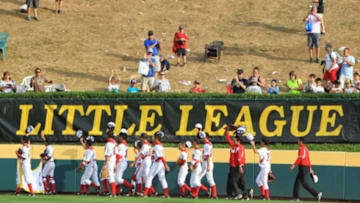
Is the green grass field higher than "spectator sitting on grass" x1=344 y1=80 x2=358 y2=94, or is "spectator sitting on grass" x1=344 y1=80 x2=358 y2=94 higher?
"spectator sitting on grass" x1=344 y1=80 x2=358 y2=94

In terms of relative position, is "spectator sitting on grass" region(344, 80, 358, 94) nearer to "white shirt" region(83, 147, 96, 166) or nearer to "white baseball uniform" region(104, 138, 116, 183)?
"white baseball uniform" region(104, 138, 116, 183)

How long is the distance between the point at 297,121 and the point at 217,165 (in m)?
2.87

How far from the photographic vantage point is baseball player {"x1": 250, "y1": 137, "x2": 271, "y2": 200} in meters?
26.2

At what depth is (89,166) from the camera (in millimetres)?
27250

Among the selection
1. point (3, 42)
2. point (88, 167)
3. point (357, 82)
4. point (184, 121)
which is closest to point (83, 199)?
point (88, 167)

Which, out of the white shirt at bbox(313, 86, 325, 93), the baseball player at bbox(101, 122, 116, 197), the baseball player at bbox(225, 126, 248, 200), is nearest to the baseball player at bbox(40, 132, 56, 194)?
the baseball player at bbox(101, 122, 116, 197)

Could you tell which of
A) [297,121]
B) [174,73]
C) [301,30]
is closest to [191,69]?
[174,73]

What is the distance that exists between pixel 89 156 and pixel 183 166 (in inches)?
109

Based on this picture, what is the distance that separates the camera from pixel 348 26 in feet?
134

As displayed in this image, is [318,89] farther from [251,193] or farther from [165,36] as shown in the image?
[165,36]

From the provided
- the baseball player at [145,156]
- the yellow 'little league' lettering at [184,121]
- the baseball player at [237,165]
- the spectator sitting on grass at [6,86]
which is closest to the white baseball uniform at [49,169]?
the baseball player at [145,156]

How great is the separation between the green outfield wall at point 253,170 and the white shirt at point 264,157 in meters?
1.12

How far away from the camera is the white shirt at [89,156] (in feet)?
89.1

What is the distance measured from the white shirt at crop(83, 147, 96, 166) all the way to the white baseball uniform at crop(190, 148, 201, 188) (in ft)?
9.67
